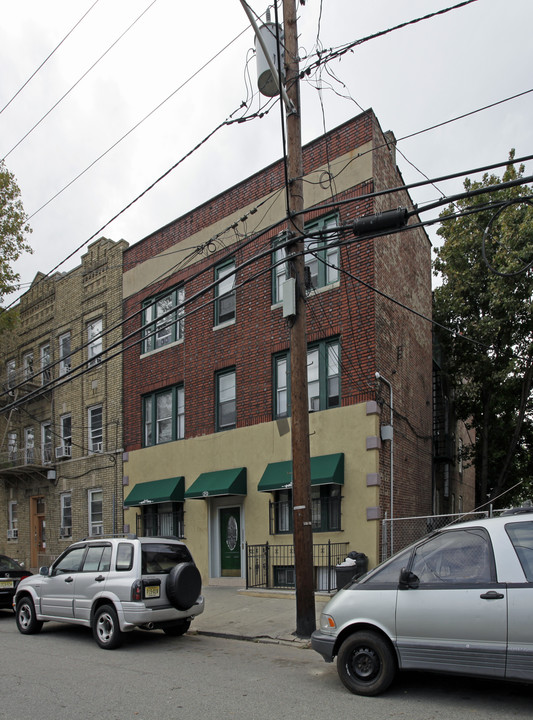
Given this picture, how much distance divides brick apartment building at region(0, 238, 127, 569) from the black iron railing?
20.4 feet

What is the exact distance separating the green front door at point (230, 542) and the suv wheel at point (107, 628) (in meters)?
6.65

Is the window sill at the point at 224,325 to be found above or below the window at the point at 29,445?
above

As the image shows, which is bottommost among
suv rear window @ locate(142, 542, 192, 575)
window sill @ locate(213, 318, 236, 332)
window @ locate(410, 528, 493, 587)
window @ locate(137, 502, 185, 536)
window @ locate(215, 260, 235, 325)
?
window @ locate(137, 502, 185, 536)

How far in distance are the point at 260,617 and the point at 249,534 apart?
386 cm

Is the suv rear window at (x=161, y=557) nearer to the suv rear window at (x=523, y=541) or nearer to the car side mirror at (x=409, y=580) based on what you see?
the car side mirror at (x=409, y=580)

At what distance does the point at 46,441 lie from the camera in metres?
23.7

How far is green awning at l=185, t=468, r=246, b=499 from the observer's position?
1559 centimetres

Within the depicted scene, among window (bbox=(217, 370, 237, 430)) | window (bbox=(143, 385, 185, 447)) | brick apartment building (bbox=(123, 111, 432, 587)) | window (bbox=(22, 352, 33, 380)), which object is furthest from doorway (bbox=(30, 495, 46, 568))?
window (bbox=(217, 370, 237, 430))

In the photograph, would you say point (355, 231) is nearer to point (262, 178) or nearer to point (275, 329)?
point (275, 329)

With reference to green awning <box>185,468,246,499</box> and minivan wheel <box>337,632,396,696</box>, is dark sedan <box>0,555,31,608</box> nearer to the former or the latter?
green awning <box>185,468,246,499</box>

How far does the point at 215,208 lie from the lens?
1822 centimetres

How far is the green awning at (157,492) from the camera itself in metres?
17.4

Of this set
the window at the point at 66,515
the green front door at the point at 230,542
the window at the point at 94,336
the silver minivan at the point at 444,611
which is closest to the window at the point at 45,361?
the window at the point at 94,336

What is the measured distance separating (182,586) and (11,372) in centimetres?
1890
